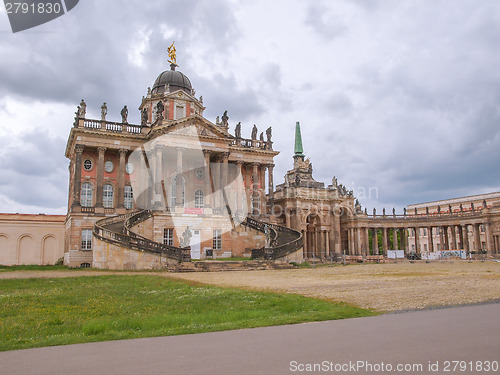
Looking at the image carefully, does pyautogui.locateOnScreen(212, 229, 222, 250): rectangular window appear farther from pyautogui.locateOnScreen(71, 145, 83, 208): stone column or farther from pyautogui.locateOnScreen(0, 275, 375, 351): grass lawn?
pyautogui.locateOnScreen(0, 275, 375, 351): grass lawn

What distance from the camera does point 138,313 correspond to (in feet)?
35.8

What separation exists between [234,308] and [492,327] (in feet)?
20.9

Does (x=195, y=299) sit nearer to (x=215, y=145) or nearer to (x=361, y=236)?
(x=215, y=145)

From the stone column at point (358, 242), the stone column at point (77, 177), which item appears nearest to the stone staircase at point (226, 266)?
the stone column at point (77, 177)

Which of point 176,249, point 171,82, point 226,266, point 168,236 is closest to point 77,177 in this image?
point 168,236

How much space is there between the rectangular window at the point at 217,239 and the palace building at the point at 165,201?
5cm

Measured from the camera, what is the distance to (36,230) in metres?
53.1

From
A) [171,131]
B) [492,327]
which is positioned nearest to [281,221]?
[171,131]

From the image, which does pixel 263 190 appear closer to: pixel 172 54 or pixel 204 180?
pixel 204 180

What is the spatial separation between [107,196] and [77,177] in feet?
14.5

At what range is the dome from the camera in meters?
55.4

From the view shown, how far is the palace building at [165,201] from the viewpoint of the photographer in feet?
127

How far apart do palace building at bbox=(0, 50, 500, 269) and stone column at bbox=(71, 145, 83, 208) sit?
0.11 m

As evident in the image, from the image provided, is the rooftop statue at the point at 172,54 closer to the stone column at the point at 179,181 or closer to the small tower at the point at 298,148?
the stone column at the point at 179,181
